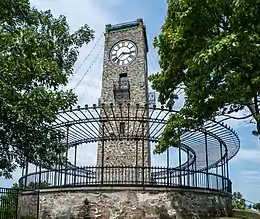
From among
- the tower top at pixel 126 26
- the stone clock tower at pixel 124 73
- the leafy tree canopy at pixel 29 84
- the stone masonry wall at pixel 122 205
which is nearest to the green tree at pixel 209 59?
the stone masonry wall at pixel 122 205

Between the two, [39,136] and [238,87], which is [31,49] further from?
[238,87]

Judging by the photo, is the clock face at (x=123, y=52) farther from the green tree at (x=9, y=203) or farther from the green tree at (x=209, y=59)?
the green tree at (x=9, y=203)

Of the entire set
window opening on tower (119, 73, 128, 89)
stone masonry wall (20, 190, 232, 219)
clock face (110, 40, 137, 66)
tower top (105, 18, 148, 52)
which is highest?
tower top (105, 18, 148, 52)

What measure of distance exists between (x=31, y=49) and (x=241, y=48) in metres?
4.32

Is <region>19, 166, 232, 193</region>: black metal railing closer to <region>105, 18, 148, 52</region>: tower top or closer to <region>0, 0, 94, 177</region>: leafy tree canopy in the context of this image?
<region>0, 0, 94, 177</region>: leafy tree canopy

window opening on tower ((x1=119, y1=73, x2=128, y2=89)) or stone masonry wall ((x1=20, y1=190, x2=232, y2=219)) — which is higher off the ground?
window opening on tower ((x1=119, y1=73, x2=128, y2=89))

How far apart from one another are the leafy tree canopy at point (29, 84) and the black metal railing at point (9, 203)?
3.71 meters

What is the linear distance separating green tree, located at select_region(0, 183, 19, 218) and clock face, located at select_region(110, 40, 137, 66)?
1492 cm

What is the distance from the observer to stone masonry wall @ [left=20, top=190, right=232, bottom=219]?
10125 millimetres

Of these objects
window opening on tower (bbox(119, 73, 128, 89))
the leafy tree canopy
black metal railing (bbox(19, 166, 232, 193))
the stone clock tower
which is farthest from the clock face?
the leafy tree canopy

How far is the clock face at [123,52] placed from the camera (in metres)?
25.1

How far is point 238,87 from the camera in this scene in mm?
9055

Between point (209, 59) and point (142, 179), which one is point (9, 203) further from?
point (209, 59)

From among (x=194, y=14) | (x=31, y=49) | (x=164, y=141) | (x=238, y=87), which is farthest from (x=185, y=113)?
(x=31, y=49)
